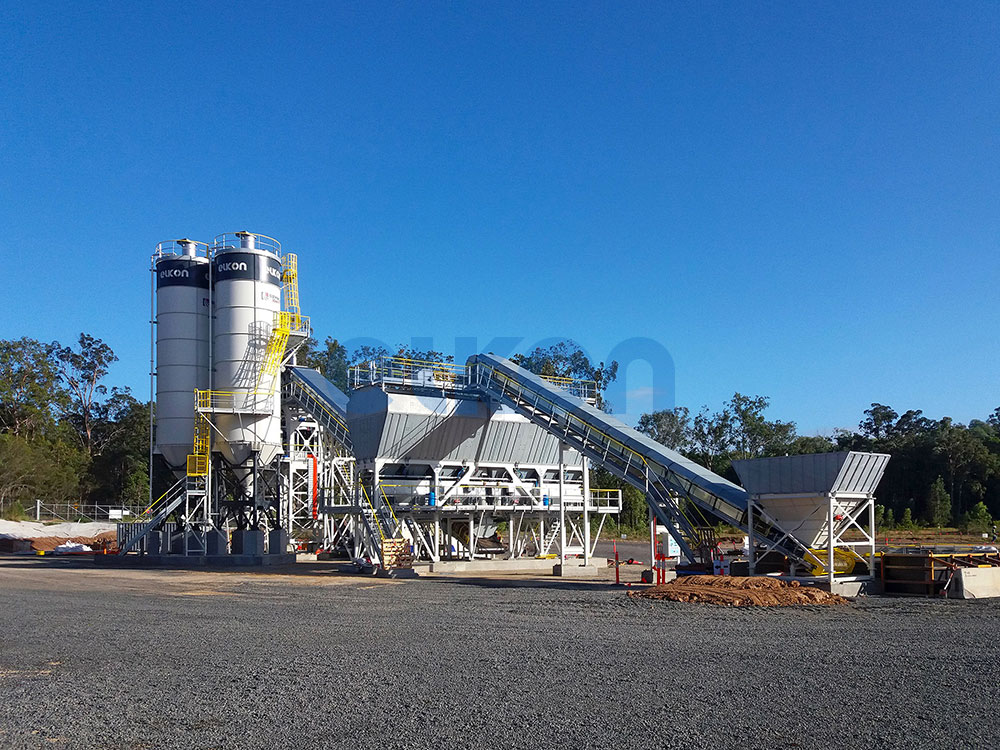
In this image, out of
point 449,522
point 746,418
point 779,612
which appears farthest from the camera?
point 746,418

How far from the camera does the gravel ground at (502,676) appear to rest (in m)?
8.45

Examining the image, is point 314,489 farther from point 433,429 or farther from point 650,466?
point 650,466

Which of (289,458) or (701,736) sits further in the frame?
(289,458)

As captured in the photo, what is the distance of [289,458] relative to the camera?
39812mm

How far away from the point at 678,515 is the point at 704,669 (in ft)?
46.0

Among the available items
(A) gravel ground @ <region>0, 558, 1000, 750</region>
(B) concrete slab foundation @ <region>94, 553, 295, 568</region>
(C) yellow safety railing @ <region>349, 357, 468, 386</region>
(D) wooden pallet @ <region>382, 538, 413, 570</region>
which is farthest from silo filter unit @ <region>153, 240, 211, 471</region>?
(A) gravel ground @ <region>0, 558, 1000, 750</region>

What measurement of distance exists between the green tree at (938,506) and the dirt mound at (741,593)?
43674 millimetres

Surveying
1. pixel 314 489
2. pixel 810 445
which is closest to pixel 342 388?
pixel 314 489

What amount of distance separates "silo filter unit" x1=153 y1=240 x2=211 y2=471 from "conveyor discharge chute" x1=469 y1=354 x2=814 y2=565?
46.8 feet

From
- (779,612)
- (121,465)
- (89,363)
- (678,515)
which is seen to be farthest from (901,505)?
(89,363)

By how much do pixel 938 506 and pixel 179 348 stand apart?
4800cm

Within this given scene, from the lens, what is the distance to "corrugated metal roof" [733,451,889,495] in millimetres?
21031

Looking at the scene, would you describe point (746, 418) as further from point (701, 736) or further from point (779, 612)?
point (701, 736)

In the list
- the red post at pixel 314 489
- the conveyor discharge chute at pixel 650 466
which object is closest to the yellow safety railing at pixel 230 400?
the red post at pixel 314 489
